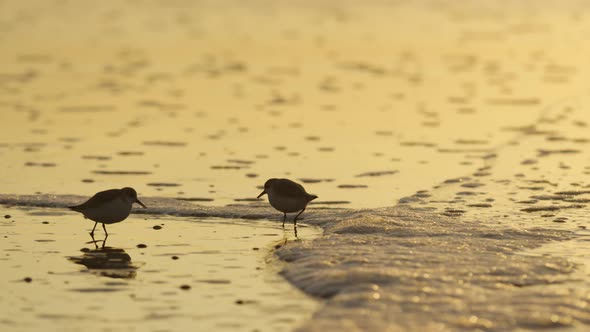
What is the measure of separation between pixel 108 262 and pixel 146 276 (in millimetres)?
928

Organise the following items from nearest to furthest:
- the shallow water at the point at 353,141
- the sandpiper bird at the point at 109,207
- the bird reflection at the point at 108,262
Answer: the shallow water at the point at 353,141 < the bird reflection at the point at 108,262 < the sandpiper bird at the point at 109,207

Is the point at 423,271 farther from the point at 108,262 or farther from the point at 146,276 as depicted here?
the point at 108,262

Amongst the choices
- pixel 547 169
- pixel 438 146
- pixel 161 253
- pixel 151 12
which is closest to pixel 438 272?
pixel 161 253

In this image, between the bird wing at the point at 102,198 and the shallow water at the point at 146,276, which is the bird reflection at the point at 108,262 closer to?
the shallow water at the point at 146,276

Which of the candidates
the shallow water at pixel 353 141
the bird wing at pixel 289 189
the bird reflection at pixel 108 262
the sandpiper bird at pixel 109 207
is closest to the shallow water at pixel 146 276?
the bird reflection at pixel 108 262

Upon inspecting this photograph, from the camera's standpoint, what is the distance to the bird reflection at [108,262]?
11.5 meters

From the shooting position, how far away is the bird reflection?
11539 mm

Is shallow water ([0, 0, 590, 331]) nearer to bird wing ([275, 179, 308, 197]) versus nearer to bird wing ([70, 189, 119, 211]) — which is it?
bird wing ([275, 179, 308, 197])

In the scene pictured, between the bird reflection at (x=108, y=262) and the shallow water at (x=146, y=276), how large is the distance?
1 centimetres

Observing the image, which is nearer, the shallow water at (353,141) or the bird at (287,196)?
the shallow water at (353,141)

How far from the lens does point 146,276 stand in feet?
37.2

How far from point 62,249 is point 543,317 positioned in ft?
18.8

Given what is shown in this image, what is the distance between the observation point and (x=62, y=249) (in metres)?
12.7

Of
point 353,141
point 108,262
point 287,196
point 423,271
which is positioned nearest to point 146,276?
point 108,262
